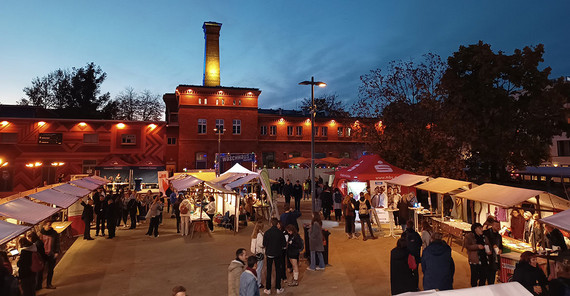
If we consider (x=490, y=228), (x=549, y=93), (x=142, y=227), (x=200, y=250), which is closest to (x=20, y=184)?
(x=142, y=227)

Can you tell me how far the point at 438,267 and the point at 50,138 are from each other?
36.8 m

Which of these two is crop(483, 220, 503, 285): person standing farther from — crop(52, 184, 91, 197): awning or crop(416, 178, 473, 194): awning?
crop(52, 184, 91, 197): awning

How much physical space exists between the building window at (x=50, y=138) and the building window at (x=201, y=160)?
1357 cm

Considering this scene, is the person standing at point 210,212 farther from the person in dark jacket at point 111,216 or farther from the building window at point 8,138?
the building window at point 8,138

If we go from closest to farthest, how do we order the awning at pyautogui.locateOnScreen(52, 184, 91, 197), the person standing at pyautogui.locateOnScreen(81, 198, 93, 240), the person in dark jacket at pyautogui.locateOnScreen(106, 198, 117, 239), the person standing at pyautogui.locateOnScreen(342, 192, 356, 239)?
the awning at pyautogui.locateOnScreen(52, 184, 91, 197)
the person standing at pyautogui.locateOnScreen(342, 192, 356, 239)
the person standing at pyautogui.locateOnScreen(81, 198, 93, 240)
the person in dark jacket at pyautogui.locateOnScreen(106, 198, 117, 239)

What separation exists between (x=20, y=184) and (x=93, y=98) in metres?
19.8

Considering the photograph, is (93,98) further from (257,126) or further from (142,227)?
(142,227)

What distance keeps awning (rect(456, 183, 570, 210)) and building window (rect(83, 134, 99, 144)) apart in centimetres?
3411

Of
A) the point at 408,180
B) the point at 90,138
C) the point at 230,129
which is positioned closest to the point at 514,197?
the point at 408,180

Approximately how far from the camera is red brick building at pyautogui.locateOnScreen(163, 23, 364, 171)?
38906 millimetres

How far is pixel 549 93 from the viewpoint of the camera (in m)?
17.0

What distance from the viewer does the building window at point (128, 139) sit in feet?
112

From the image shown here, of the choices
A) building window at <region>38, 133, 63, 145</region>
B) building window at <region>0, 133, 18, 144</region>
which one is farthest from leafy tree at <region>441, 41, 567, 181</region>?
building window at <region>0, 133, 18, 144</region>

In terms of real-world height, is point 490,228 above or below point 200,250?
above
